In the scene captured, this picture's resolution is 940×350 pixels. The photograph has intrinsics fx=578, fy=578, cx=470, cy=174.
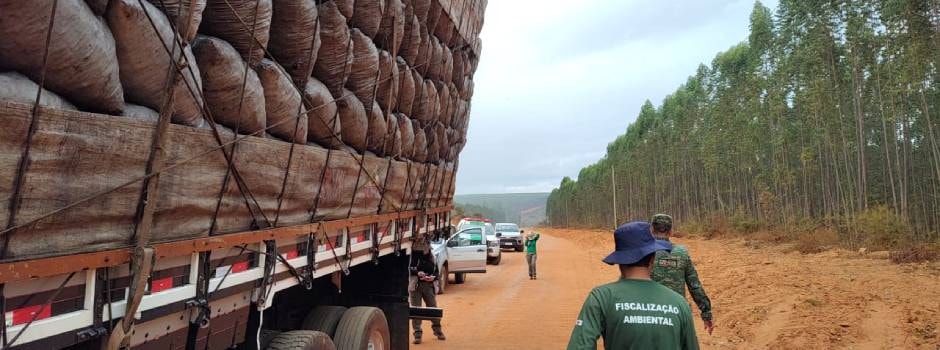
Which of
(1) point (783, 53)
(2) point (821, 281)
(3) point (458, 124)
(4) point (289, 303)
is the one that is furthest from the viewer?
(1) point (783, 53)

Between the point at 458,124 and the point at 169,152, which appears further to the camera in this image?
the point at 458,124

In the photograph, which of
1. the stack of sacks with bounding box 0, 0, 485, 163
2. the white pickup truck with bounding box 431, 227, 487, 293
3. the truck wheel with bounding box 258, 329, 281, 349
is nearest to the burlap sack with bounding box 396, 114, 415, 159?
the stack of sacks with bounding box 0, 0, 485, 163

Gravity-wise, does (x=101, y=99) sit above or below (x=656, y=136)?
below

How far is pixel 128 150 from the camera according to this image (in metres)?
1.95

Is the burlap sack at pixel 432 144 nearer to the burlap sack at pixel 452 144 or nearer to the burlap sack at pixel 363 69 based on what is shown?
the burlap sack at pixel 452 144

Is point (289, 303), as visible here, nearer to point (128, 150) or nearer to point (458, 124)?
point (128, 150)

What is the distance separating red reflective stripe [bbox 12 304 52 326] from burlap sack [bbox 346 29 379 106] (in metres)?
2.34

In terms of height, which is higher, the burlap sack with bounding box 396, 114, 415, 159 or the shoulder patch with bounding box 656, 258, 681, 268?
the burlap sack with bounding box 396, 114, 415, 159

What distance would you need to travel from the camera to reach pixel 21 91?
1.61 m

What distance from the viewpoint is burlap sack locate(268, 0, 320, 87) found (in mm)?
2996

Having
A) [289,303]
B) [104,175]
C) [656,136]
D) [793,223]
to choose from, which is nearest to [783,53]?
[793,223]

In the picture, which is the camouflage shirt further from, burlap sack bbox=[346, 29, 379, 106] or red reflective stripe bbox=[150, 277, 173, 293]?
red reflective stripe bbox=[150, 277, 173, 293]

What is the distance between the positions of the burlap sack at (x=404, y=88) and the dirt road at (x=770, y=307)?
361 centimetres

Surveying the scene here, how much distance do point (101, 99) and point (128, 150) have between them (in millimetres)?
186
